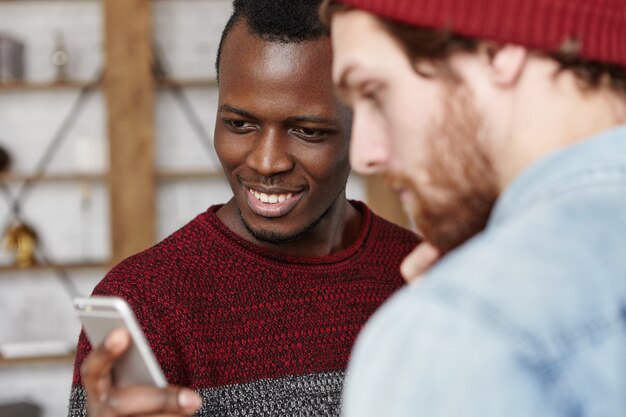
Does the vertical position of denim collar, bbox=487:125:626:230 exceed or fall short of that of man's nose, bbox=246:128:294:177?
it exceeds it

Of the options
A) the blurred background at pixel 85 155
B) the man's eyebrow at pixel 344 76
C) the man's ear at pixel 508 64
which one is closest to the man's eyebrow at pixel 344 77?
the man's eyebrow at pixel 344 76

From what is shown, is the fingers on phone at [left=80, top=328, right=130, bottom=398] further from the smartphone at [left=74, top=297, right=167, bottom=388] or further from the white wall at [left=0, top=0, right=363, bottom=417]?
→ the white wall at [left=0, top=0, right=363, bottom=417]

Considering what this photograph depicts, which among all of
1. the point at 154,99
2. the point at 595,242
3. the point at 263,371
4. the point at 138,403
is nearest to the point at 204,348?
the point at 263,371

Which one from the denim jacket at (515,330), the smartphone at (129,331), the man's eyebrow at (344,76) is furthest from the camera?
the smartphone at (129,331)

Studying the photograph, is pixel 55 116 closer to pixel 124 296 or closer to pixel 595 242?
pixel 124 296

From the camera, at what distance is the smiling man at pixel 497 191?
62 centimetres

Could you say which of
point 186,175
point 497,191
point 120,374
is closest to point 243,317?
point 120,374

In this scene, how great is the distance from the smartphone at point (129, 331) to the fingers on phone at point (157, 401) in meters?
0.02

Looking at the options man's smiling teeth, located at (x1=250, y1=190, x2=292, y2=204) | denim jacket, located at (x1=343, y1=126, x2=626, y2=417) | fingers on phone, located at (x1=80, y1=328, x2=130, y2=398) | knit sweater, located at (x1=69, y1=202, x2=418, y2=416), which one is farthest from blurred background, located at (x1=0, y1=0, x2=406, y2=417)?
denim jacket, located at (x1=343, y1=126, x2=626, y2=417)

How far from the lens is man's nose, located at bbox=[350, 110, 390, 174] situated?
0.93 m

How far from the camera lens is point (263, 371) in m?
1.53

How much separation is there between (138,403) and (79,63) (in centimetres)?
358

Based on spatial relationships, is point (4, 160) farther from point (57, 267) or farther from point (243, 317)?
point (243, 317)

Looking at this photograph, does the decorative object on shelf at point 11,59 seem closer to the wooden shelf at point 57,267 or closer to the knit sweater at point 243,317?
the wooden shelf at point 57,267
